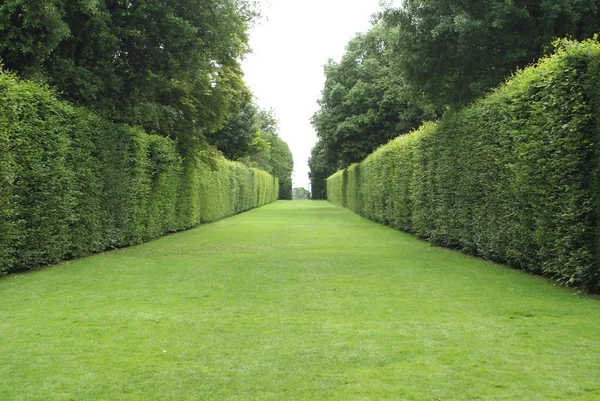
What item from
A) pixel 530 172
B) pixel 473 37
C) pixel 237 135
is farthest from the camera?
pixel 237 135

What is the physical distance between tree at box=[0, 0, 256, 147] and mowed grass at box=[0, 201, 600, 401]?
15.2 feet

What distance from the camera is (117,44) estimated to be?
41.3 ft

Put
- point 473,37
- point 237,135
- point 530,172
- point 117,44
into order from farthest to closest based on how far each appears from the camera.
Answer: point 237,135, point 473,37, point 117,44, point 530,172

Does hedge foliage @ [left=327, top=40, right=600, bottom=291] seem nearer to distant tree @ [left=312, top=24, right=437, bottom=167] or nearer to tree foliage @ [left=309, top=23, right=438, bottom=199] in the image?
distant tree @ [left=312, top=24, right=437, bottom=167]

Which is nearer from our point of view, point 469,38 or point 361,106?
point 469,38

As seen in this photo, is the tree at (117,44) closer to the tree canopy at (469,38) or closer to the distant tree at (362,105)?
the tree canopy at (469,38)

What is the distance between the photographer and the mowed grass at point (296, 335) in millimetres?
3508

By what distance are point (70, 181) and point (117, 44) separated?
429cm

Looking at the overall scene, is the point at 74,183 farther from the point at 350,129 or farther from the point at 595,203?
the point at 350,129

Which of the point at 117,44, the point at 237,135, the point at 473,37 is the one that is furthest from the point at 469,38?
the point at 237,135

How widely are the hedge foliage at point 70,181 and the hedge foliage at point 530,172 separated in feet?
28.3

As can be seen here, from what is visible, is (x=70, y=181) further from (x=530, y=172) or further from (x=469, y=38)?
(x=469, y=38)

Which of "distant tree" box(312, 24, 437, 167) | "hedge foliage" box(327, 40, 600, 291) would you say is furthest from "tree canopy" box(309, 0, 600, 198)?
"distant tree" box(312, 24, 437, 167)

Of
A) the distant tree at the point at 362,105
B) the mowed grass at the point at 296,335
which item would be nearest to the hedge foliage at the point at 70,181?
the mowed grass at the point at 296,335
